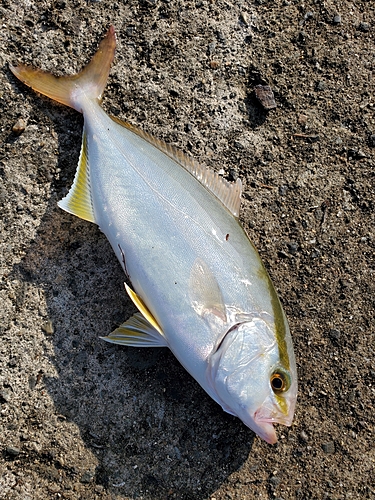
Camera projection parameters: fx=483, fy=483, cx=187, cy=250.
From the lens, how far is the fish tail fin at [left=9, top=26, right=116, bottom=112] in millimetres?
2723

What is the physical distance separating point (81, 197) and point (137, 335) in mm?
801

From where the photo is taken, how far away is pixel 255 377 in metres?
2.29

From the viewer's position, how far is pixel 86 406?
2650 millimetres

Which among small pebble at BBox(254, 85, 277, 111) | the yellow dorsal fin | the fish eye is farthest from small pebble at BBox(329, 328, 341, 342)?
the yellow dorsal fin

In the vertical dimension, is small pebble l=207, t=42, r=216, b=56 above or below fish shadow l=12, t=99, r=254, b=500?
above

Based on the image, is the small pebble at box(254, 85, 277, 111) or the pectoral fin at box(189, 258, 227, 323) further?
the small pebble at box(254, 85, 277, 111)

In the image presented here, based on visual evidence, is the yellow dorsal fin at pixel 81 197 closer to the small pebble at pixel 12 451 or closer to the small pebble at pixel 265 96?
the small pebble at pixel 265 96

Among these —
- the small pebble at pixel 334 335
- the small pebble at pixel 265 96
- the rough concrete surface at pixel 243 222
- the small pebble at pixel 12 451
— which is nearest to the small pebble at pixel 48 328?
the rough concrete surface at pixel 243 222

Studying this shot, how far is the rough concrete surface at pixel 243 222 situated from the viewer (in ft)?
8.63

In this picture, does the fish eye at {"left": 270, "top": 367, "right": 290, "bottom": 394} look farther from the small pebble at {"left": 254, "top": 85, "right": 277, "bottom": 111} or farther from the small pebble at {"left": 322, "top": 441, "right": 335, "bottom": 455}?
the small pebble at {"left": 254, "top": 85, "right": 277, "bottom": 111}

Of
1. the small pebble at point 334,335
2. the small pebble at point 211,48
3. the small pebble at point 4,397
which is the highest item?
the small pebble at point 211,48

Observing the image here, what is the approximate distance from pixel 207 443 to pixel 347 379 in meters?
0.87

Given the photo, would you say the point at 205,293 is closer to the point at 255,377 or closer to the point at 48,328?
the point at 255,377

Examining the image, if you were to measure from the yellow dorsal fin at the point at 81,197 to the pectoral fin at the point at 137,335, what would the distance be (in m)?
0.59
